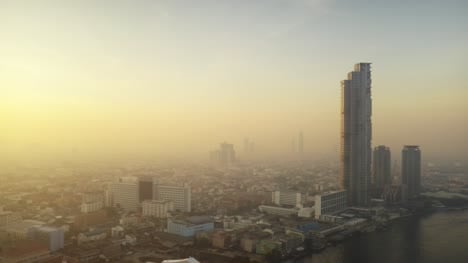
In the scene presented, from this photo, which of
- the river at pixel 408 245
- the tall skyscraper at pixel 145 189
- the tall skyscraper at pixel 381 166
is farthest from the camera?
the tall skyscraper at pixel 381 166

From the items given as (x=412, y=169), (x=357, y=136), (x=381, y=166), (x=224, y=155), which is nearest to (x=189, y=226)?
(x=357, y=136)

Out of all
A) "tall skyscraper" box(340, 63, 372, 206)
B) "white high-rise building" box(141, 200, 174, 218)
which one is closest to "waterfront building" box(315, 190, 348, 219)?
"tall skyscraper" box(340, 63, 372, 206)

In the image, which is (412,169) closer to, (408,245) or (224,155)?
(408,245)

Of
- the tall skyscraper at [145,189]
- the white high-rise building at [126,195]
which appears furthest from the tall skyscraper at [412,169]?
the white high-rise building at [126,195]

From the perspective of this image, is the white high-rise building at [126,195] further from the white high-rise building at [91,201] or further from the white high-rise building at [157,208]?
the white high-rise building at [157,208]

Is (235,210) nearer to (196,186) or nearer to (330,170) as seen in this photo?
(196,186)

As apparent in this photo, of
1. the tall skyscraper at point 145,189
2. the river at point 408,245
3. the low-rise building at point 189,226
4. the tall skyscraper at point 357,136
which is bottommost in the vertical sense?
the river at point 408,245

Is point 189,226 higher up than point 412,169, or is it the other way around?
point 412,169
